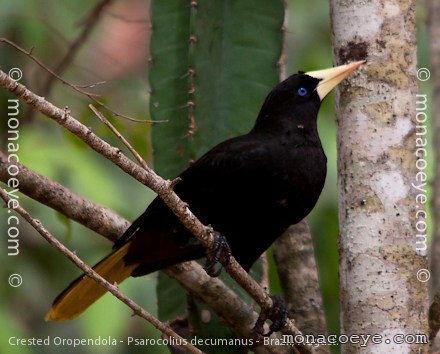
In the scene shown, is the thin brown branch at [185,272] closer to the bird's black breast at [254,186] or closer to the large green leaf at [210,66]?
the bird's black breast at [254,186]

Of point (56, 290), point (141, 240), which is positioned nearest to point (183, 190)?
point (141, 240)

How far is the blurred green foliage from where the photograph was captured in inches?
160

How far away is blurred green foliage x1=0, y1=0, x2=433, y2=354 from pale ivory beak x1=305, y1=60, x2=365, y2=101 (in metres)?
0.40

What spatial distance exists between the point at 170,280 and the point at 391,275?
1.20 metres

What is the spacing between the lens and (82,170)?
403 cm

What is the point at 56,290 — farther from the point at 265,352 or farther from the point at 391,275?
the point at 391,275

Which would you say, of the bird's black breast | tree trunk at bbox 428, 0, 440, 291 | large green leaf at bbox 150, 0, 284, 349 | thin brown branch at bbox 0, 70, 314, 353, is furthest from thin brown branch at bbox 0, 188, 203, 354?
tree trunk at bbox 428, 0, 440, 291

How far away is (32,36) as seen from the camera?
16.0 ft

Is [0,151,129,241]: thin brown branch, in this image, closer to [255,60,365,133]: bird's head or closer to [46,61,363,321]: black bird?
[46,61,363,321]: black bird

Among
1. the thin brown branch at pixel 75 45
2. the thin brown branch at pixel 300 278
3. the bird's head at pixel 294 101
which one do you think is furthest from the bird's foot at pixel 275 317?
the thin brown branch at pixel 75 45

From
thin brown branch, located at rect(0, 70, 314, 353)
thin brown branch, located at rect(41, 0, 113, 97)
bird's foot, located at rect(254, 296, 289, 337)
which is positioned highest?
thin brown branch, located at rect(41, 0, 113, 97)

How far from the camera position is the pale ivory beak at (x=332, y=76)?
3.13m

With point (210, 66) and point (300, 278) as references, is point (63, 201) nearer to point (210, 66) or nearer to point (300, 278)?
point (210, 66)

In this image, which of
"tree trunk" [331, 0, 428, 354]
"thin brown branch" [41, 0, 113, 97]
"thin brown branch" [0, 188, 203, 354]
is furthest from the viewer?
"thin brown branch" [41, 0, 113, 97]
